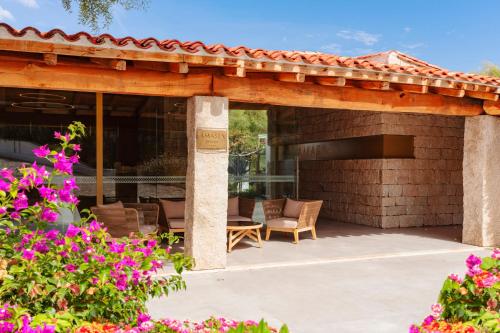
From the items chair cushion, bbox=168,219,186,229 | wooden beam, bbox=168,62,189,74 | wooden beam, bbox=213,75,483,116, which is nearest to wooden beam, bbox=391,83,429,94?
wooden beam, bbox=213,75,483,116

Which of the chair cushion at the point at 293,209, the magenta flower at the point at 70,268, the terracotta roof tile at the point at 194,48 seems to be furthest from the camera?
the chair cushion at the point at 293,209

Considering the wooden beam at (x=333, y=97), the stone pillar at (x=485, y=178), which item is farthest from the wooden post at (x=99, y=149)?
the stone pillar at (x=485, y=178)

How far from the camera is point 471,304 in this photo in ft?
9.43

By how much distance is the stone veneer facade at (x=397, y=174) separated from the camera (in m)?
11.0

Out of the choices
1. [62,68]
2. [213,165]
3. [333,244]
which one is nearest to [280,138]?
[333,244]

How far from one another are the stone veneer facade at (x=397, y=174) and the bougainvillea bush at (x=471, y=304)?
8047 mm

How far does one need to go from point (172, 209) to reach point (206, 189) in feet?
7.63

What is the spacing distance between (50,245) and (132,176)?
6575 millimetres

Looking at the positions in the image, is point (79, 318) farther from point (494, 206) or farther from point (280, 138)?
point (280, 138)

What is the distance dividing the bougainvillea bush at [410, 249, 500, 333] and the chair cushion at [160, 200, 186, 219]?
584 centimetres

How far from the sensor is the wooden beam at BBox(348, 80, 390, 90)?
270 inches

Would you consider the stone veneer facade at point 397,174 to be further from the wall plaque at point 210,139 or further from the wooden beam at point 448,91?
the wall plaque at point 210,139

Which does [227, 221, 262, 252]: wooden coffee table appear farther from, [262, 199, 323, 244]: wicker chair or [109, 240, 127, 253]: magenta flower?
[109, 240, 127, 253]: magenta flower

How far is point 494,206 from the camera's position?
827 cm
